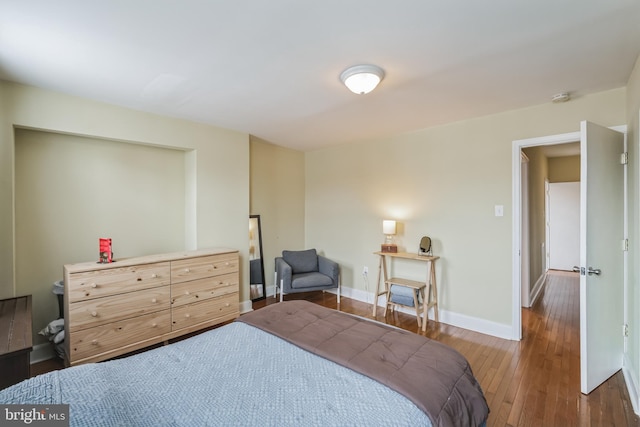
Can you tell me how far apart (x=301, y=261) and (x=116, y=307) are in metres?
2.40

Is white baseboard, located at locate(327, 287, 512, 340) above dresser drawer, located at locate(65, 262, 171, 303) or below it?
below

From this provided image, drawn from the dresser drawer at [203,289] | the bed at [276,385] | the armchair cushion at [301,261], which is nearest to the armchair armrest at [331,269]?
the armchair cushion at [301,261]

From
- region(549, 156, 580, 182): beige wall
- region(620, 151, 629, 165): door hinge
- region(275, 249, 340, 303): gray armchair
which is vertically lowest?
region(275, 249, 340, 303): gray armchair

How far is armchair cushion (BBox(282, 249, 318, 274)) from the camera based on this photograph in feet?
14.2

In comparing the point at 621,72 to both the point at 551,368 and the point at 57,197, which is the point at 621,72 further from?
the point at 57,197

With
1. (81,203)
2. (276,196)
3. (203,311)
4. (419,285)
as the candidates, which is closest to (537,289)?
(419,285)

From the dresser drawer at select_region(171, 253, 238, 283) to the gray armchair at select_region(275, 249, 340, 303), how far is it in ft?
2.74

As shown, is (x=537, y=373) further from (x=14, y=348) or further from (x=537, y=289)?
(x=14, y=348)

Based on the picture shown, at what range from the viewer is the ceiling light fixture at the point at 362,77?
6.72 feet

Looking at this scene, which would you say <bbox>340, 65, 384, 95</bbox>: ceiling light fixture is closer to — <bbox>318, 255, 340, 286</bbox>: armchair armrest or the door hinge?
the door hinge

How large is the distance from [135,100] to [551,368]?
4.47m

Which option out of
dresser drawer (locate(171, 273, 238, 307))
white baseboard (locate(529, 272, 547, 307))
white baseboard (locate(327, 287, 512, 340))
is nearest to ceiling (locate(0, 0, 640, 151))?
dresser drawer (locate(171, 273, 238, 307))

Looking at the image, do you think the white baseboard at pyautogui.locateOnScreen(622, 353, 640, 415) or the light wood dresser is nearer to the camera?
the white baseboard at pyautogui.locateOnScreen(622, 353, 640, 415)

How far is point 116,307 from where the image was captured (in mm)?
2475
